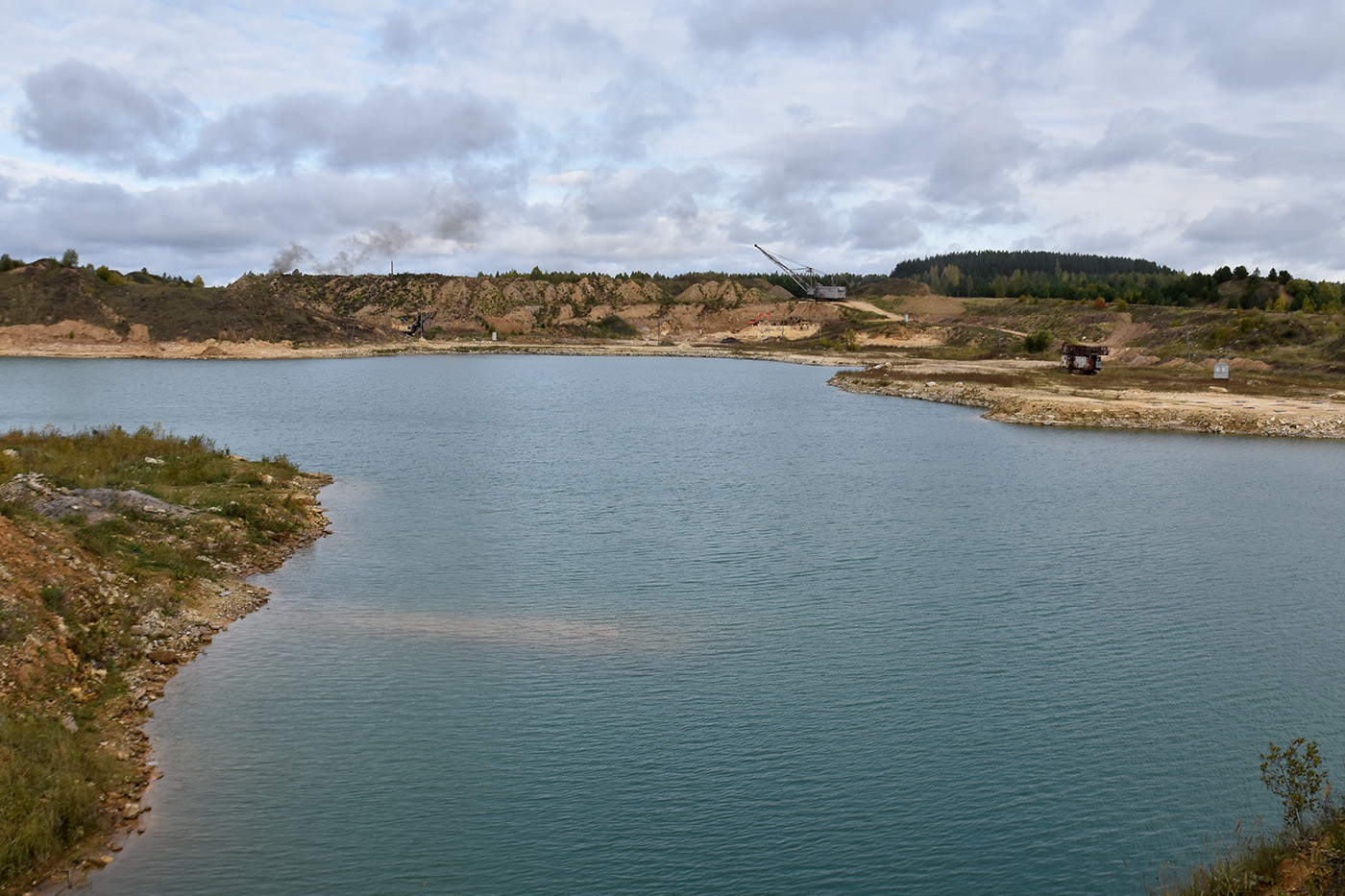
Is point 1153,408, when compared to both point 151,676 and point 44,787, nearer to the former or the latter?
point 151,676

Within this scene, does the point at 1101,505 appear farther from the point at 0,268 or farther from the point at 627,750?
the point at 0,268

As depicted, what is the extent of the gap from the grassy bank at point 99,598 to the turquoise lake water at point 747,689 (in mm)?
624

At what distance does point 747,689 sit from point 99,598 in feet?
33.1

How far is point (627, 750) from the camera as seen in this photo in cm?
1303

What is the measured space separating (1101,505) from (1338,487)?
35.2 ft

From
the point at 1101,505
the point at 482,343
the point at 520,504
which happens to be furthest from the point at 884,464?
the point at 482,343

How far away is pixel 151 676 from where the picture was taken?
48.4 feet

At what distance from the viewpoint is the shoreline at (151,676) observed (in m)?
9.96

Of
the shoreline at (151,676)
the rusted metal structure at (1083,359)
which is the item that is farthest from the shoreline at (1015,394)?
the shoreline at (151,676)

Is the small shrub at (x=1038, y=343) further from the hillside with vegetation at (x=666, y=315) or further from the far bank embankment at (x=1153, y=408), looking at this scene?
the far bank embankment at (x=1153, y=408)

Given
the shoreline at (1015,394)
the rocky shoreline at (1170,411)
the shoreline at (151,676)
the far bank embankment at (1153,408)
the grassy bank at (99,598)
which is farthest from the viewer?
the shoreline at (1015,394)

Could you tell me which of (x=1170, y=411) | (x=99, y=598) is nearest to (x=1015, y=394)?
(x=1170, y=411)

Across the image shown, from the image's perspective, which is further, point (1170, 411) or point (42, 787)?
point (1170, 411)

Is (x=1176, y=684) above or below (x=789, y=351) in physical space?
below
